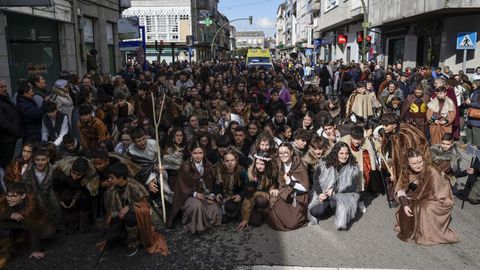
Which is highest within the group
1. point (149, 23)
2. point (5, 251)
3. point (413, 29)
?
point (149, 23)

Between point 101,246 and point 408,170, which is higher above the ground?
point 408,170

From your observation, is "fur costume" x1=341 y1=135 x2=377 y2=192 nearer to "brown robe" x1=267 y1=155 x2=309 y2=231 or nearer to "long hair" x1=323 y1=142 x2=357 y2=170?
"long hair" x1=323 y1=142 x2=357 y2=170

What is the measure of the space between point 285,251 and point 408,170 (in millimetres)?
2014

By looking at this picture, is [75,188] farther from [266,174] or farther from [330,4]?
[330,4]

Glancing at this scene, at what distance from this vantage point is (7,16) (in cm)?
1087

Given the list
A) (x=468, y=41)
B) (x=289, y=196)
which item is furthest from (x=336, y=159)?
(x=468, y=41)

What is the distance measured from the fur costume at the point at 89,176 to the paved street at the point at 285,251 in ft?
2.10

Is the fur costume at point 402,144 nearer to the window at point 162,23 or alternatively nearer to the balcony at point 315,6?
the balcony at point 315,6

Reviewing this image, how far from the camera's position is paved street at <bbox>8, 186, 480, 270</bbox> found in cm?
469

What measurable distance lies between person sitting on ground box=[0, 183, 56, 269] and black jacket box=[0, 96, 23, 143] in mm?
2030

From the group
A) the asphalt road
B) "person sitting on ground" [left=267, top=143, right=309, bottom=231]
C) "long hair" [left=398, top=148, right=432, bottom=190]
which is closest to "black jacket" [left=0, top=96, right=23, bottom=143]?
the asphalt road

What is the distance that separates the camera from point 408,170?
5.61 m

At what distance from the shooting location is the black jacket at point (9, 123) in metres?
6.58

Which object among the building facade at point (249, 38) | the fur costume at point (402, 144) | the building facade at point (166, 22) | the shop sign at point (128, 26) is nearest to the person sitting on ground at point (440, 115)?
the fur costume at point (402, 144)
